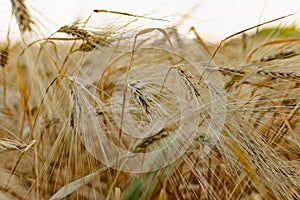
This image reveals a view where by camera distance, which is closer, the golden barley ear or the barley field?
the barley field

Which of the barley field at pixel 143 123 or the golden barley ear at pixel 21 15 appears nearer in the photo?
the barley field at pixel 143 123

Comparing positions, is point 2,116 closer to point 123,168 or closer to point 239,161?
point 123,168

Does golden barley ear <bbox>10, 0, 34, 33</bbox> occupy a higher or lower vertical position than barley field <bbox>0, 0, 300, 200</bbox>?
higher

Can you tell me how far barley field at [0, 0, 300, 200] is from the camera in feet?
2.21

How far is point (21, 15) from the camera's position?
795mm

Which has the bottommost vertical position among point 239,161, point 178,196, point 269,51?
point 178,196

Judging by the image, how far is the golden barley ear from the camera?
0.79 metres

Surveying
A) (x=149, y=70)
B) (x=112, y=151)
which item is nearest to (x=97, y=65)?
(x=149, y=70)

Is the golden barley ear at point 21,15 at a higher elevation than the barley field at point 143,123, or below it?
higher

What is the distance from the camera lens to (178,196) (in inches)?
30.3

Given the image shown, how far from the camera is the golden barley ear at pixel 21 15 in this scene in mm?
791

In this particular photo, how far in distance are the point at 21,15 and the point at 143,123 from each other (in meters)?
0.26

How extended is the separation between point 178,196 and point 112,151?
0.40 feet

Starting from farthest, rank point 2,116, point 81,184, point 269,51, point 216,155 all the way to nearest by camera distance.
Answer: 1. point 269,51
2. point 2,116
3. point 216,155
4. point 81,184
